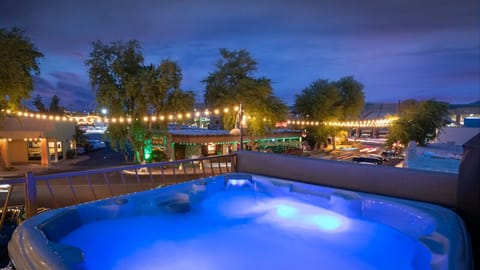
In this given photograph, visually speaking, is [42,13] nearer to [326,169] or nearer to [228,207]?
[228,207]

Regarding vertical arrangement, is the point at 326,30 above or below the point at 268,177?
above

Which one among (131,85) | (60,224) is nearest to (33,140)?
(131,85)

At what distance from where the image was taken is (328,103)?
70.2 ft

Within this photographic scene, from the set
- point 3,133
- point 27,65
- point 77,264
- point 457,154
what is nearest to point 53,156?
point 3,133

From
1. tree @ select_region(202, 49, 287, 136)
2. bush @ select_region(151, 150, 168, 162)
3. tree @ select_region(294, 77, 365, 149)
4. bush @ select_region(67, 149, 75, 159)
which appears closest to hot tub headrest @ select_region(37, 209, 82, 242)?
tree @ select_region(202, 49, 287, 136)

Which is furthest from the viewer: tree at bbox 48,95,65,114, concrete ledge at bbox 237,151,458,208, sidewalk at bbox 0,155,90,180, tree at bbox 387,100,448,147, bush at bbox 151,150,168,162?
tree at bbox 48,95,65,114

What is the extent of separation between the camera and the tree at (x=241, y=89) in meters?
14.8

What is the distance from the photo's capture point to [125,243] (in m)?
3.54

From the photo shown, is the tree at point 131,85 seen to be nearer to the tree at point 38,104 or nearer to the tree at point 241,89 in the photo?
the tree at point 241,89

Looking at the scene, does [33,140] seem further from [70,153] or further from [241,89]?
[241,89]

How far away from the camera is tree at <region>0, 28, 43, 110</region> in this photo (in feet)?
36.8

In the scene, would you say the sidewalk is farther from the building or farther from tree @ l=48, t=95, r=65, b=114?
tree @ l=48, t=95, r=65, b=114

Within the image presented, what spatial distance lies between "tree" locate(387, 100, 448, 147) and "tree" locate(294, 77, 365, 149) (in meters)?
7.76

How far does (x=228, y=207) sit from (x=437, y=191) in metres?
3.30
